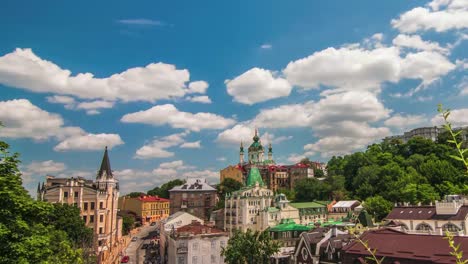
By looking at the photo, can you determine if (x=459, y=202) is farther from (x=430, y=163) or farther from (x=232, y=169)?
(x=232, y=169)

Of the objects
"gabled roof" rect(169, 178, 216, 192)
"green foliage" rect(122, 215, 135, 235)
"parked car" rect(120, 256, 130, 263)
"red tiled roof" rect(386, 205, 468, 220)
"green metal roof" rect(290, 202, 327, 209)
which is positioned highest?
"gabled roof" rect(169, 178, 216, 192)

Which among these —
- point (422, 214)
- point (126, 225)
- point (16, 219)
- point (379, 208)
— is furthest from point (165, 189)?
point (16, 219)

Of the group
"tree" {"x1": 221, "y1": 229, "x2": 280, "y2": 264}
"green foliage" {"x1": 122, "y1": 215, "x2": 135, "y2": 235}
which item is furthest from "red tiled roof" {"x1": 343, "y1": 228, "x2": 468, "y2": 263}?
"green foliage" {"x1": 122, "y1": 215, "x2": 135, "y2": 235}

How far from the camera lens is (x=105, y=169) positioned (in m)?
75.1

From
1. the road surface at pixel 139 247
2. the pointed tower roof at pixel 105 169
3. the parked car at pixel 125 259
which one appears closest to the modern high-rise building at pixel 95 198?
the pointed tower roof at pixel 105 169

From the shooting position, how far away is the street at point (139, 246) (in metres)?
70.8

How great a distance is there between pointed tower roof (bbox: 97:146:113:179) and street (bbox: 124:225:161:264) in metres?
16.0

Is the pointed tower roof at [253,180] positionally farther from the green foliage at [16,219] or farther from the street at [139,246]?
the green foliage at [16,219]

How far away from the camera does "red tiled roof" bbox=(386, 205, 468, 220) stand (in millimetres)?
57797

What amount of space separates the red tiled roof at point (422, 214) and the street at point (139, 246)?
4775 centimetres

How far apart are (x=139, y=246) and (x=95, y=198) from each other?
2070 centimetres

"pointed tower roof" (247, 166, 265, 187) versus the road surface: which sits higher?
"pointed tower roof" (247, 166, 265, 187)

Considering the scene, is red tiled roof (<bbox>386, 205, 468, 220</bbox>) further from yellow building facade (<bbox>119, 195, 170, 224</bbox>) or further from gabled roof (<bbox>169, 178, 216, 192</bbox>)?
yellow building facade (<bbox>119, 195, 170, 224</bbox>)

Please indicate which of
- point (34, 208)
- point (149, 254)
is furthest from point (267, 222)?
point (34, 208)
